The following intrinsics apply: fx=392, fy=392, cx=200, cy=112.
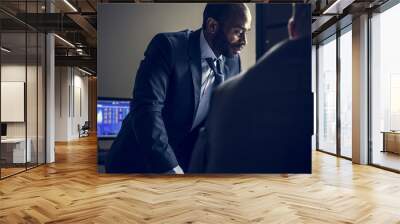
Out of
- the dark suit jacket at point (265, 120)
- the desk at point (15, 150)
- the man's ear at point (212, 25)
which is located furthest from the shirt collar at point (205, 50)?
the desk at point (15, 150)

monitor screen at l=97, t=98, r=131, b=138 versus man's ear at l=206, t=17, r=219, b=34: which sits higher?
man's ear at l=206, t=17, r=219, b=34

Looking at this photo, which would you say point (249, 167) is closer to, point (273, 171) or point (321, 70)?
point (273, 171)

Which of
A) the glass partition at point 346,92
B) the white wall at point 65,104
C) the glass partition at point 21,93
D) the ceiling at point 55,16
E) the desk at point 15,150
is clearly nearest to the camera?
the ceiling at point 55,16

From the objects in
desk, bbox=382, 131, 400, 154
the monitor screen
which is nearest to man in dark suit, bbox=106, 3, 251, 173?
the monitor screen

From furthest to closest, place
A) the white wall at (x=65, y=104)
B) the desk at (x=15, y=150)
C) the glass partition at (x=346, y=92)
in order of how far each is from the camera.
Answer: the white wall at (x=65, y=104) < the glass partition at (x=346, y=92) < the desk at (x=15, y=150)

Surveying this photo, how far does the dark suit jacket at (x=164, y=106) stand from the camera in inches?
238

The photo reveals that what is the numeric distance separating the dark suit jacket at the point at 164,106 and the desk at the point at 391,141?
3958mm

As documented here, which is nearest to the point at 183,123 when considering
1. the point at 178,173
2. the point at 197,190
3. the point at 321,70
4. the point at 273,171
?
the point at 178,173

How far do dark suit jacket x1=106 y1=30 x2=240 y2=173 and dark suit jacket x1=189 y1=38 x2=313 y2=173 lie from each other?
0.32m

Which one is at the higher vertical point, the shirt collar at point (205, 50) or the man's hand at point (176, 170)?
the shirt collar at point (205, 50)

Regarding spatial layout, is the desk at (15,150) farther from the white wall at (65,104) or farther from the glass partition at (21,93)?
the white wall at (65,104)

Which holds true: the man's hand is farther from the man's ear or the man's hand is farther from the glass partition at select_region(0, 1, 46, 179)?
the glass partition at select_region(0, 1, 46, 179)

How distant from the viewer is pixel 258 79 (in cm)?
606

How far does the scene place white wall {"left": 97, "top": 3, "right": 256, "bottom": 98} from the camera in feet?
20.4
